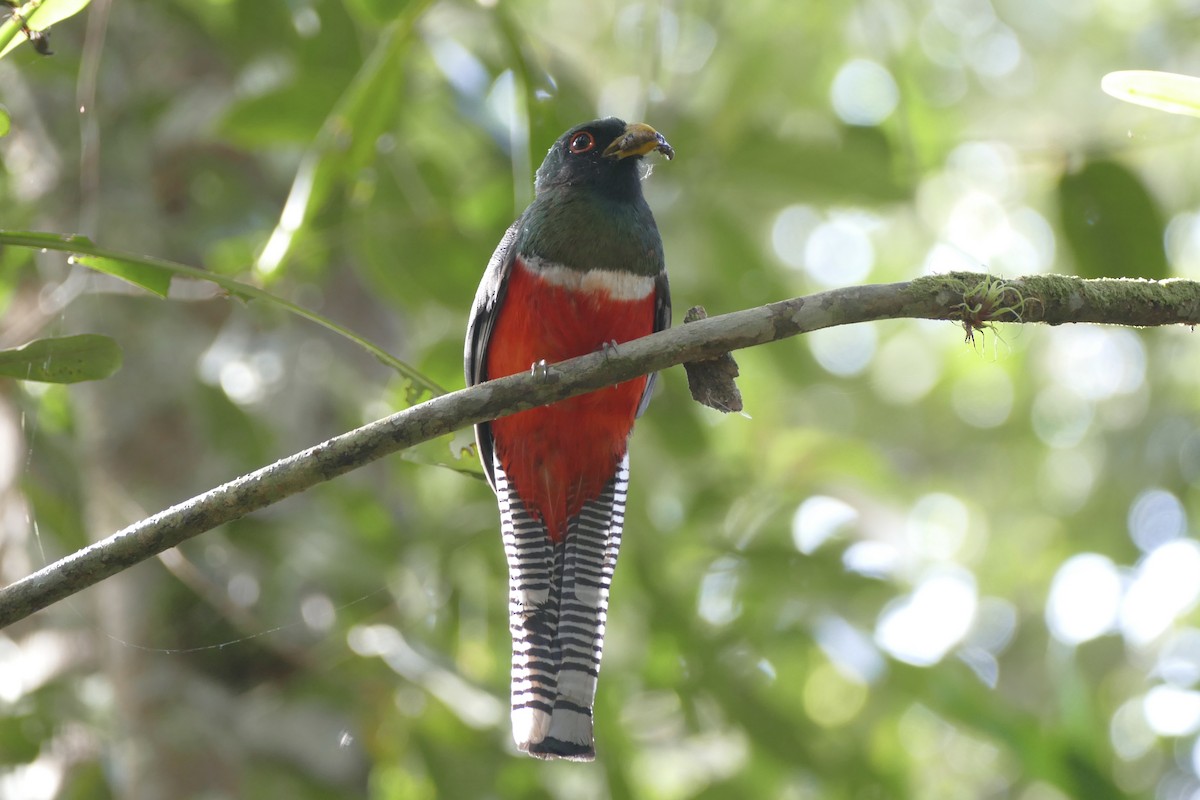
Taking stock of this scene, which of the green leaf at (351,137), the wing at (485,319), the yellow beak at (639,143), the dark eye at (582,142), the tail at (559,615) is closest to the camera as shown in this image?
the tail at (559,615)

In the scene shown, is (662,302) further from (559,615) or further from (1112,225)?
(1112,225)

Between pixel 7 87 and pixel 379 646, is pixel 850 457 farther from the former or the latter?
pixel 7 87

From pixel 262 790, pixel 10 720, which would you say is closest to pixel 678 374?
pixel 262 790

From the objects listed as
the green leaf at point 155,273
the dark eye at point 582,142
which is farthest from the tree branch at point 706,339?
the dark eye at point 582,142

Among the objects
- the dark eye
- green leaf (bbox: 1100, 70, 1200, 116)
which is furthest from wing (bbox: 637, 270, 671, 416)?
green leaf (bbox: 1100, 70, 1200, 116)

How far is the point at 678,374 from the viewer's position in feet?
15.4

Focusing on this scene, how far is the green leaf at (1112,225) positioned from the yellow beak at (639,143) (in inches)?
42.4

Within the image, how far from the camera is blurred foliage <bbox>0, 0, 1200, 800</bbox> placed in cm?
391

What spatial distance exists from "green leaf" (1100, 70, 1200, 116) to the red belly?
132 cm

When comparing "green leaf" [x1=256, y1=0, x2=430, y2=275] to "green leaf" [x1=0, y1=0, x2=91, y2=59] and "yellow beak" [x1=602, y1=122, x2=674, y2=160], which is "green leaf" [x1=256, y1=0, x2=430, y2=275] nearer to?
"yellow beak" [x1=602, y1=122, x2=674, y2=160]

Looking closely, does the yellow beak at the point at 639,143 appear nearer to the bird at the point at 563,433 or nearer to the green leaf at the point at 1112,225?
the bird at the point at 563,433

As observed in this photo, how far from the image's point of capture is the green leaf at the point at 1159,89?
7.05ft

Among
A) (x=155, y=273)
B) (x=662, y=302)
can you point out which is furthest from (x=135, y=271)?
(x=662, y=302)

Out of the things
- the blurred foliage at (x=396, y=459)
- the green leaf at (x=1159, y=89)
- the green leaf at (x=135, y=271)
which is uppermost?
the green leaf at (x=1159, y=89)
